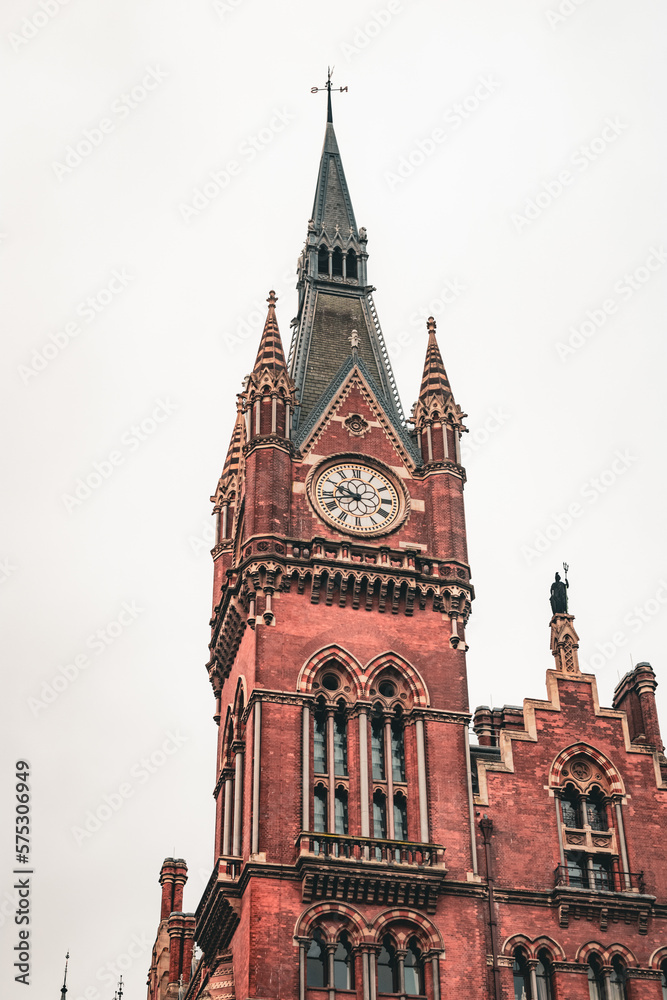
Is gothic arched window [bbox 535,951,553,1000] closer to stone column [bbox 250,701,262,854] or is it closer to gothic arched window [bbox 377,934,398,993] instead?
gothic arched window [bbox 377,934,398,993]

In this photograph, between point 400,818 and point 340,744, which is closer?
point 400,818

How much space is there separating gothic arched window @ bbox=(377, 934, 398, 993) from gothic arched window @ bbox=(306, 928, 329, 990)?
185 centimetres

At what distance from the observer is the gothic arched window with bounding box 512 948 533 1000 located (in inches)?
2073

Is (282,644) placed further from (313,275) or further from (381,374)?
(313,275)

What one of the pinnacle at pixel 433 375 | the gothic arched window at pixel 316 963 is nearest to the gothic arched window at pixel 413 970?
the gothic arched window at pixel 316 963

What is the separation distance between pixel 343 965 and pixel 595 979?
8594 millimetres

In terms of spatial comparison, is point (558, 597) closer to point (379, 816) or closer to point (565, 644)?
point (565, 644)

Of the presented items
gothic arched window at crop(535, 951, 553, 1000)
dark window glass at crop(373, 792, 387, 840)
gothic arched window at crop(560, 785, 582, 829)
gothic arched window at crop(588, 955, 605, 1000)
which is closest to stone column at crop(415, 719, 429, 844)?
dark window glass at crop(373, 792, 387, 840)

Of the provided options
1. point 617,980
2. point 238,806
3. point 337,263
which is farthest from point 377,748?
point 337,263

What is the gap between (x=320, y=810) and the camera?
54.2 meters

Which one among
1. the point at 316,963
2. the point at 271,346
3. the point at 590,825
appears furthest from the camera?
the point at 271,346

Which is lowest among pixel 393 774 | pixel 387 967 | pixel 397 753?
pixel 387 967

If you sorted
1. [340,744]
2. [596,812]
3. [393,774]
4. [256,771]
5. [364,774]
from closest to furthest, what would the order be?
[256,771] < [364,774] < [393,774] < [340,744] < [596,812]

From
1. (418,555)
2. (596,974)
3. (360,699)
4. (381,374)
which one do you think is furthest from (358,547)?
(596,974)
